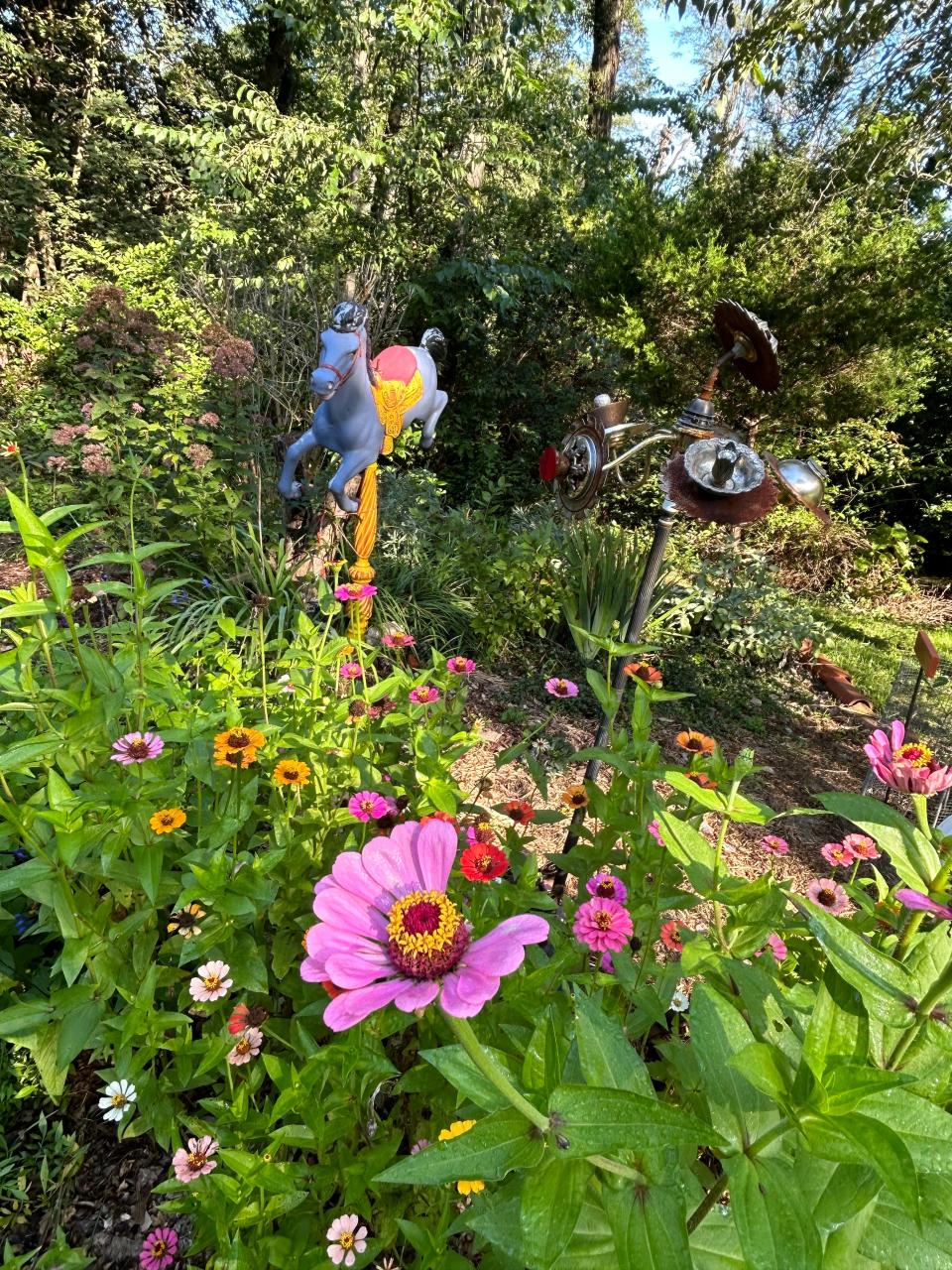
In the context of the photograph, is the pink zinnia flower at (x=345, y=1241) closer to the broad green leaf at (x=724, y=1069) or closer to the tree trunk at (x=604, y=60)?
the broad green leaf at (x=724, y=1069)

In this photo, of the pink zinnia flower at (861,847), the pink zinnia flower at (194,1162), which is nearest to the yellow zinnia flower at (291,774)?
the pink zinnia flower at (194,1162)

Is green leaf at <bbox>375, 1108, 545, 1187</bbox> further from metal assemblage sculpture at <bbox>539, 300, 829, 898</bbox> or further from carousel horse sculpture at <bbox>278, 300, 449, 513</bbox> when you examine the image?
carousel horse sculpture at <bbox>278, 300, 449, 513</bbox>

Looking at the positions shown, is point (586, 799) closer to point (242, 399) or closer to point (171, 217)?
point (242, 399)

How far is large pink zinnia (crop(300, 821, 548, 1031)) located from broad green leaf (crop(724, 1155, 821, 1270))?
0.26 meters

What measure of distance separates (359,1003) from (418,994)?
42mm

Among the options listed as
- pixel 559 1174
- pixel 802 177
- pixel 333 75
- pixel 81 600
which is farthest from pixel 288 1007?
pixel 333 75

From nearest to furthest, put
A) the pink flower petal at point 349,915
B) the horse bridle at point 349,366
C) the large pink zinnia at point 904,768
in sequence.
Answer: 1. the pink flower petal at point 349,915
2. the large pink zinnia at point 904,768
3. the horse bridle at point 349,366

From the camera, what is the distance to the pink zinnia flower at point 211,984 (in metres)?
1.00

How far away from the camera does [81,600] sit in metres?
1.31

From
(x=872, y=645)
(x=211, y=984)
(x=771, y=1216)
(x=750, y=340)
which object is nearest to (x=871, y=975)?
(x=771, y=1216)

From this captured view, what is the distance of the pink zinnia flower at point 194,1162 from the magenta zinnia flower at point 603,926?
0.56 metres

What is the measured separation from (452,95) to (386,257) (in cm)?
140

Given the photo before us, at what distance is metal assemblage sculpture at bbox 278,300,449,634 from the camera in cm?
235

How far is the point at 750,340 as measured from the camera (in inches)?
62.9
